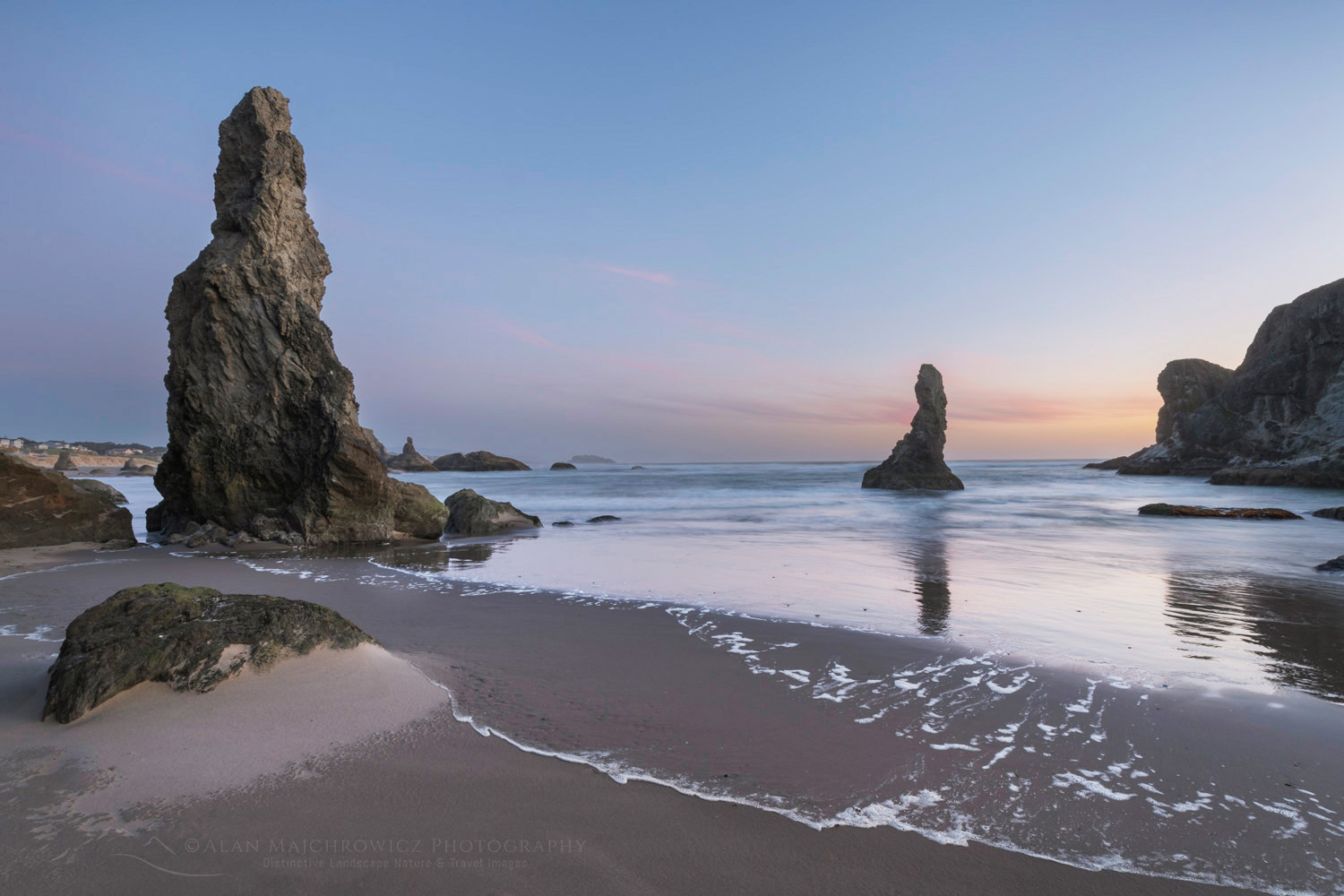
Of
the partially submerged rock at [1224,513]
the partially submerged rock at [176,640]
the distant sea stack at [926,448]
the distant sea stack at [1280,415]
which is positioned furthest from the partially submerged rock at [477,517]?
the distant sea stack at [1280,415]

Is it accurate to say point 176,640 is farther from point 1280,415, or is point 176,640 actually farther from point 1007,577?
point 1280,415

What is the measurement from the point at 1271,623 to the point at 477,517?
41.7 feet

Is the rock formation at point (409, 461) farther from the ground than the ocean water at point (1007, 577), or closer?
farther from the ground

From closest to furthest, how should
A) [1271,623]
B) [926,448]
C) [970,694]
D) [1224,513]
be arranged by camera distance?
[970,694], [1271,623], [1224,513], [926,448]

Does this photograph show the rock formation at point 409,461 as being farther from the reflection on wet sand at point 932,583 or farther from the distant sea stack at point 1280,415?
the distant sea stack at point 1280,415

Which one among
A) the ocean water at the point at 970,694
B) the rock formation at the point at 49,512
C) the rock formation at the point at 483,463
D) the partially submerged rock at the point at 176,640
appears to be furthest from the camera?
the rock formation at the point at 483,463

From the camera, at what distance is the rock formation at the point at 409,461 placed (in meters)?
66.1

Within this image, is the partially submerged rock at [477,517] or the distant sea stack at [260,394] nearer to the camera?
the distant sea stack at [260,394]

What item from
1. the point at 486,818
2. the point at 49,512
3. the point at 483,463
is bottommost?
the point at 486,818

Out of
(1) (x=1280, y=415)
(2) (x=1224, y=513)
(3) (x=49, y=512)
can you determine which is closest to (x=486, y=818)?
(3) (x=49, y=512)

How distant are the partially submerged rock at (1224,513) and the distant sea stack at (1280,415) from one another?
761 inches

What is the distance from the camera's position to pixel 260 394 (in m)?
11.4

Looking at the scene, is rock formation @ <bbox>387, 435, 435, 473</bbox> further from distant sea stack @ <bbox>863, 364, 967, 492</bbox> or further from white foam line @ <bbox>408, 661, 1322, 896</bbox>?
white foam line @ <bbox>408, 661, 1322, 896</bbox>

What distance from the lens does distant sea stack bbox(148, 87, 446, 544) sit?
1104 centimetres
